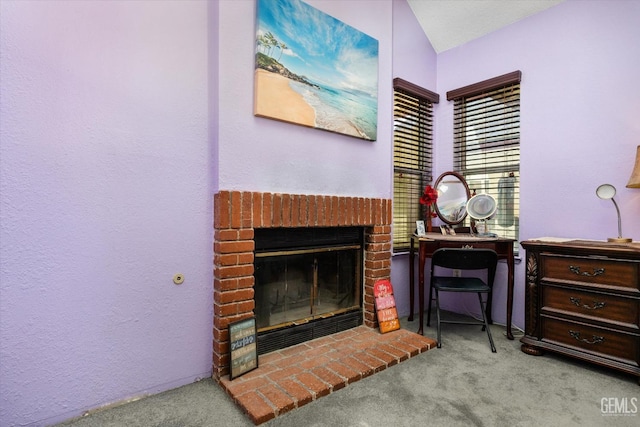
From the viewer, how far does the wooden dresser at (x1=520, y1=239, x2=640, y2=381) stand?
6.18ft

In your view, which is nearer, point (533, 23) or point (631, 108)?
point (631, 108)

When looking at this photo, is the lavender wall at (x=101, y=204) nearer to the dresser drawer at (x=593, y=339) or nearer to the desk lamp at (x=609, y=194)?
the dresser drawer at (x=593, y=339)

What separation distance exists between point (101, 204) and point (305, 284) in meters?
1.35

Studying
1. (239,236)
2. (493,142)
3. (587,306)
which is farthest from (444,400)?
(493,142)

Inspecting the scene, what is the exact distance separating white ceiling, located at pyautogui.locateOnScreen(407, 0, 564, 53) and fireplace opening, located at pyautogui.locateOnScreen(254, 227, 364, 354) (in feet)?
6.95

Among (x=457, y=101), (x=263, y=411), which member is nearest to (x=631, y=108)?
(x=457, y=101)

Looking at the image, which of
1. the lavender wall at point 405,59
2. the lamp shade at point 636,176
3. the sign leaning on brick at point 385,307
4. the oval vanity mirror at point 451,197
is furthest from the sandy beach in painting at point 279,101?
the lamp shade at point 636,176

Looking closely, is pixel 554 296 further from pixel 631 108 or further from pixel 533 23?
pixel 533 23

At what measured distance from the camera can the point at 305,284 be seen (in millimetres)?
2338

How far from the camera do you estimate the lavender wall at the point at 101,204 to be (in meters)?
1.40

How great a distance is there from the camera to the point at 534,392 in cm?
176

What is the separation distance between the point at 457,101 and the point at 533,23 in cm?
80

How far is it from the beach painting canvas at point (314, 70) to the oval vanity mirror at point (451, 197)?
96 cm
